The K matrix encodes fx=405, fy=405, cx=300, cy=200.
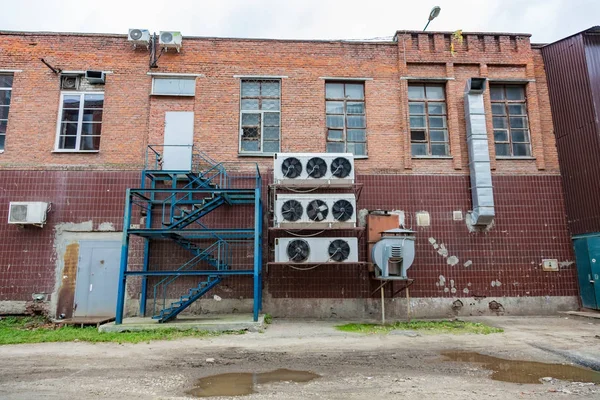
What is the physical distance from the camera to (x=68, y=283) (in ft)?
37.1

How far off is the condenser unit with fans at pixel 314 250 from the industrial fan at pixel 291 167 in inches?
67.0

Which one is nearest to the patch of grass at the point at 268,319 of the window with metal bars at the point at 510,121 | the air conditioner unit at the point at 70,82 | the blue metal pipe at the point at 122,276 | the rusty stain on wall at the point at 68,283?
the blue metal pipe at the point at 122,276

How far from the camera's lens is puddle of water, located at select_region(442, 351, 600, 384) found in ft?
18.7

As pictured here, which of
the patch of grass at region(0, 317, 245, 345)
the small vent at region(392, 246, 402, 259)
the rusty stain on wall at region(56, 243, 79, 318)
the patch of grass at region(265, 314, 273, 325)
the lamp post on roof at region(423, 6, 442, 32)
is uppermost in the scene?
the lamp post on roof at region(423, 6, 442, 32)

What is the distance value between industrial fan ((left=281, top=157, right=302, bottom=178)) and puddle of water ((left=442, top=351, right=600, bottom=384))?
18.8 ft

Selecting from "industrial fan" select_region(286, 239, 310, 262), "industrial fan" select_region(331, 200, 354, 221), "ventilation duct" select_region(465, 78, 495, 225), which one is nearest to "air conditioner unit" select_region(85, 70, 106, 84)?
"industrial fan" select_region(286, 239, 310, 262)

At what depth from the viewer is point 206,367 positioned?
6418 millimetres

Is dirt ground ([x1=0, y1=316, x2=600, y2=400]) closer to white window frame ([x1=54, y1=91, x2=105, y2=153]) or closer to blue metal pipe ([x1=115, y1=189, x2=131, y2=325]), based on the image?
blue metal pipe ([x1=115, y1=189, x2=131, y2=325])

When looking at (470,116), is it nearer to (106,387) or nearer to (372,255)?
(372,255)

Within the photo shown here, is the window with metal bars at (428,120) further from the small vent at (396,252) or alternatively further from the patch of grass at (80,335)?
the patch of grass at (80,335)

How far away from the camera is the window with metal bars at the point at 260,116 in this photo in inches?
489

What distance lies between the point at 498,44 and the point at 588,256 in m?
7.08

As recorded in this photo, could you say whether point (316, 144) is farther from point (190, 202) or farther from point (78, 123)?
point (78, 123)

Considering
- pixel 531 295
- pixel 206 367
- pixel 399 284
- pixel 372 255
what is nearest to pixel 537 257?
pixel 531 295
